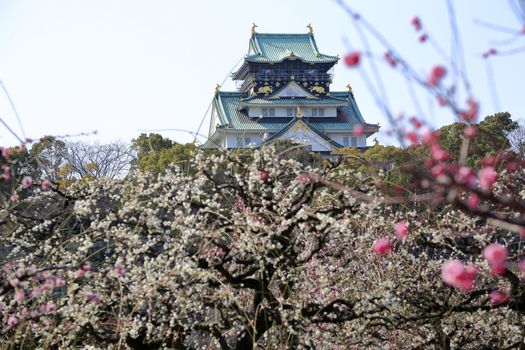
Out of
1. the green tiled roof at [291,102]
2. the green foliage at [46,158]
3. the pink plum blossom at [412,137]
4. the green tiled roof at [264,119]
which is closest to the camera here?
the pink plum blossom at [412,137]

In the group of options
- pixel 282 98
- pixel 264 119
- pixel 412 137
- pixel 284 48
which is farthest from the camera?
pixel 284 48

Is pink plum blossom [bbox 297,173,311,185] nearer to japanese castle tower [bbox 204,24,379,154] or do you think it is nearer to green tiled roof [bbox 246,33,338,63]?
japanese castle tower [bbox 204,24,379,154]

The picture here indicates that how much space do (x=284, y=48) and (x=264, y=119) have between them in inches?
219

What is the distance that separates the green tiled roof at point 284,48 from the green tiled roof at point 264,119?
222cm

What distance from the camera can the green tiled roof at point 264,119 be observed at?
Result: 1433 inches

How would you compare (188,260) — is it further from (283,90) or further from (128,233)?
(283,90)

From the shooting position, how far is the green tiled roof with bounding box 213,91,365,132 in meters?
36.4

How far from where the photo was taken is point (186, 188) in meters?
4.50

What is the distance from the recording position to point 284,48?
40.8 m

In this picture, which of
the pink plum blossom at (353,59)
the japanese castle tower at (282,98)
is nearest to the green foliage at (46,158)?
the pink plum blossom at (353,59)

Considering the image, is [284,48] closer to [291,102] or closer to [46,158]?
[291,102]

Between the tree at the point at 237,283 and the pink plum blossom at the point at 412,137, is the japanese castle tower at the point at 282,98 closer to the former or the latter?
the tree at the point at 237,283

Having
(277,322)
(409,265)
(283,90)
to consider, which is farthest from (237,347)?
(283,90)

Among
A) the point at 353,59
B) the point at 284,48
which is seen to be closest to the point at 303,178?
the point at 353,59
